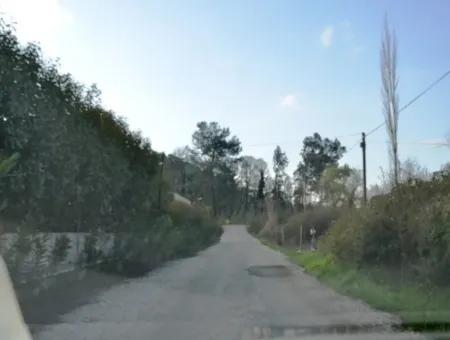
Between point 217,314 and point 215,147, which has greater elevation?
point 215,147

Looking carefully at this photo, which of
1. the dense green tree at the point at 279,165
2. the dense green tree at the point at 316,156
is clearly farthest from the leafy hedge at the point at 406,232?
the dense green tree at the point at 279,165

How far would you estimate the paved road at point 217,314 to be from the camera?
10.4 meters

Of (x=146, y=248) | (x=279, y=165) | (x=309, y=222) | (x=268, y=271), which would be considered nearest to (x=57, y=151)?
(x=146, y=248)

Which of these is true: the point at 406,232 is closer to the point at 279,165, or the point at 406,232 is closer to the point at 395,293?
the point at 395,293

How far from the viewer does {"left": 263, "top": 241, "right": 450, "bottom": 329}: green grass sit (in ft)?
38.0

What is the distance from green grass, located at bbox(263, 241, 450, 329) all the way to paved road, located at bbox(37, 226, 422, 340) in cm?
41

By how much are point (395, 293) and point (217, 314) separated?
4380 mm

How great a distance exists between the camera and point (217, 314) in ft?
41.5

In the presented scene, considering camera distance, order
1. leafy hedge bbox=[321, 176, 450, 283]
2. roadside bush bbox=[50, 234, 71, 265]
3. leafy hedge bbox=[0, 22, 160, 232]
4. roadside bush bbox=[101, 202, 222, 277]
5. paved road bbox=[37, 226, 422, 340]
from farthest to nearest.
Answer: roadside bush bbox=[101, 202, 222, 277], roadside bush bbox=[50, 234, 71, 265], leafy hedge bbox=[321, 176, 450, 283], leafy hedge bbox=[0, 22, 160, 232], paved road bbox=[37, 226, 422, 340]

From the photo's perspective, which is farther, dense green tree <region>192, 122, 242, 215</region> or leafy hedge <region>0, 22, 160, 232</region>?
dense green tree <region>192, 122, 242, 215</region>

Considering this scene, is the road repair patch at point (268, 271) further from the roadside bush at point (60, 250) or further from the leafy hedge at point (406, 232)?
the roadside bush at point (60, 250)

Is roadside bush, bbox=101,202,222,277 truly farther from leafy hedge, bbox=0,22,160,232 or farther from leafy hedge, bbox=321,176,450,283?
→ leafy hedge, bbox=321,176,450,283

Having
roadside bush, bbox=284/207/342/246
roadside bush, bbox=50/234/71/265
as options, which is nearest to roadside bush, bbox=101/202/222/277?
roadside bush, bbox=50/234/71/265

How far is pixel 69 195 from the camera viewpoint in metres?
17.1
